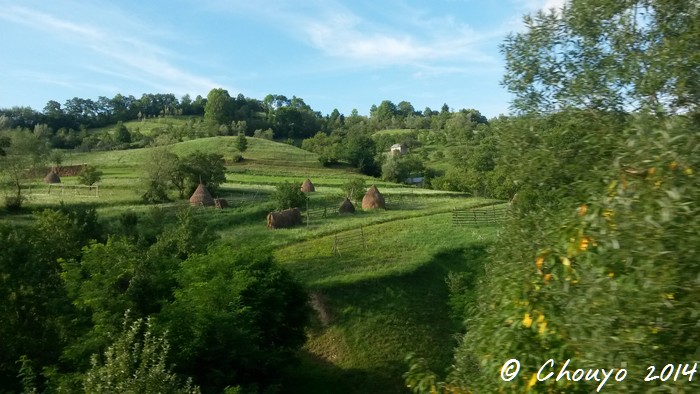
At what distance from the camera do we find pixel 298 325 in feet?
94.1

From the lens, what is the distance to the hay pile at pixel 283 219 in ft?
159

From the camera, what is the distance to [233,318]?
21.4m

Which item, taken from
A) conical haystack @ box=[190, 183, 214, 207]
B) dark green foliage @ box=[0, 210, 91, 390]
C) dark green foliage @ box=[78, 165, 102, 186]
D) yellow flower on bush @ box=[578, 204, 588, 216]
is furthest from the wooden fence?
→ yellow flower on bush @ box=[578, 204, 588, 216]

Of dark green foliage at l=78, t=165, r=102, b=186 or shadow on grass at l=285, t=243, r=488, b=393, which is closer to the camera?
shadow on grass at l=285, t=243, r=488, b=393

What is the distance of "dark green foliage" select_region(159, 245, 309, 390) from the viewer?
20578 mm

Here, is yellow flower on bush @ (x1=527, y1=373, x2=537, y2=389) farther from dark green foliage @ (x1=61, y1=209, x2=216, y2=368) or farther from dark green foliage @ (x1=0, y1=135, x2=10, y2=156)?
dark green foliage @ (x1=0, y1=135, x2=10, y2=156)

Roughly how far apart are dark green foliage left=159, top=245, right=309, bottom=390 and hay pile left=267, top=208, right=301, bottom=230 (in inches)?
769

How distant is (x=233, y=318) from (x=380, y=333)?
12159 millimetres

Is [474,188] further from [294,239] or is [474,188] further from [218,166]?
[294,239]

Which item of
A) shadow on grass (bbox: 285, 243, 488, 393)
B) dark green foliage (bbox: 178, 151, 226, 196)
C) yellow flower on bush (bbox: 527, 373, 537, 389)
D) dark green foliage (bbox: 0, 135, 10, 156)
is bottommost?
shadow on grass (bbox: 285, 243, 488, 393)

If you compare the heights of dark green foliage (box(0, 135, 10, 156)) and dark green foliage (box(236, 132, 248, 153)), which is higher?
dark green foliage (box(236, 132, 248, 153))

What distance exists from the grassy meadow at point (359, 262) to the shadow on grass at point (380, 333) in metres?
0.06

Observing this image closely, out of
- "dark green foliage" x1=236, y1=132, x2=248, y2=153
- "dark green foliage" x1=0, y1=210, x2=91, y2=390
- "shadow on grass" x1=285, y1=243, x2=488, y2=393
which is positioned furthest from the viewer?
"dark green foliage" x1=236, y1=132, x2=248, y2=153

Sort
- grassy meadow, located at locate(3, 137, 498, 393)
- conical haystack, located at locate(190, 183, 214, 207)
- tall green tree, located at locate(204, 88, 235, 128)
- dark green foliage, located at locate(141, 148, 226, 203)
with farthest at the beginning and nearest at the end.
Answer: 1. tall green tree, located at locate(204, 88, 235, 128)
2. dark green foliage, located at locate(141, 148, 226, 203)
3. conical haystack, located at locate(190, 183, 214, 207)
4. grassy meadow, located at locate(3, 137, 498, 393)
